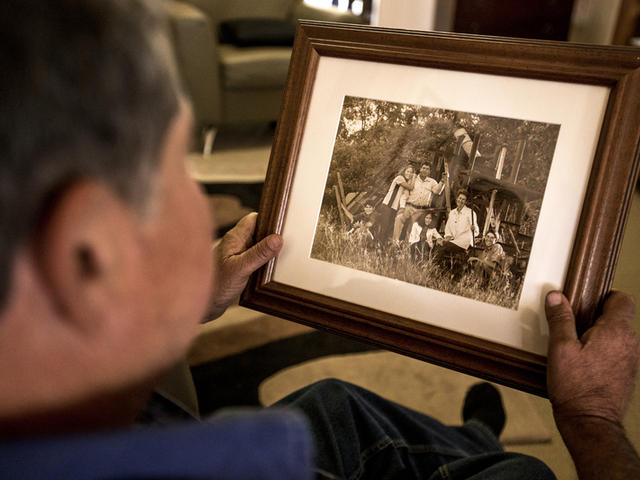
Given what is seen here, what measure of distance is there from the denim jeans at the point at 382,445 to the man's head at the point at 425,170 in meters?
0.36

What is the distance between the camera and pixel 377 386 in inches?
58.1

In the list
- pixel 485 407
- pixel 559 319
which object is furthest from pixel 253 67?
pixel 559 319

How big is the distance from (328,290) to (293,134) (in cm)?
24

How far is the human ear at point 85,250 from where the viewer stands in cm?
32

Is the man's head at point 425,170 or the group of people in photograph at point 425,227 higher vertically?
the man's head at point 425,170

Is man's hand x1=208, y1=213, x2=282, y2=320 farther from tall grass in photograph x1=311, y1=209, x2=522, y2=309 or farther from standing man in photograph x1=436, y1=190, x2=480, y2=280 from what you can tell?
standing man in photograph x1=436, y1=190, x2=480, y2=280

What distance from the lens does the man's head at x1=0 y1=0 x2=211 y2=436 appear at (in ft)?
0.99

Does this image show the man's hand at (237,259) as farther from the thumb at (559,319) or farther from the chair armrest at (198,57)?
the chair armrest at (198,57)

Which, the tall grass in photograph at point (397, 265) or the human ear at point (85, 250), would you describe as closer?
the human ear at point (85, 250)

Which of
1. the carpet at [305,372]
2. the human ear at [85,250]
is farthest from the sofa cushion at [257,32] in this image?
the human ear at [85,250]

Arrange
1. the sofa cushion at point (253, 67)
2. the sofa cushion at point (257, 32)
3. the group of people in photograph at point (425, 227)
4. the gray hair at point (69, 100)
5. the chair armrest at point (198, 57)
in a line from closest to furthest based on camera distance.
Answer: the gray hair at point (69, 100)
the group of people in photograph at point (425, 227)
the chair armrest at point (198, 57)
the sofa cushion at point (253, 67)
the sofa cushion at point (257, 32)

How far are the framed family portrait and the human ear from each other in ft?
1.43

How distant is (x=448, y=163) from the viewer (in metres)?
0.73

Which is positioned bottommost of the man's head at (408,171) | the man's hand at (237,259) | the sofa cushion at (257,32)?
the man's hand at (237,259)
